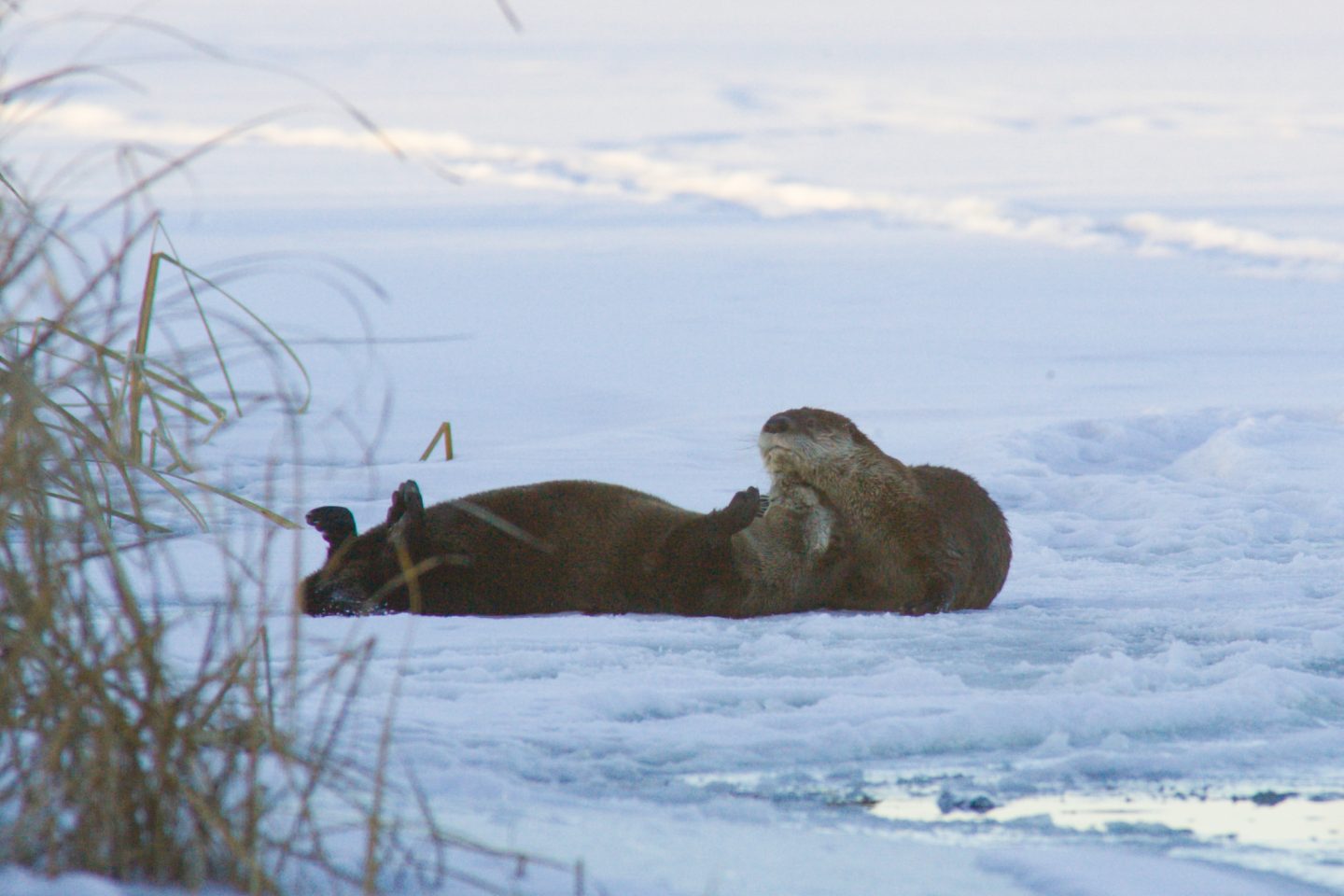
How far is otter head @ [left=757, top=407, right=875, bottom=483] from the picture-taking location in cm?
455

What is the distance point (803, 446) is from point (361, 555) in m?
1.26

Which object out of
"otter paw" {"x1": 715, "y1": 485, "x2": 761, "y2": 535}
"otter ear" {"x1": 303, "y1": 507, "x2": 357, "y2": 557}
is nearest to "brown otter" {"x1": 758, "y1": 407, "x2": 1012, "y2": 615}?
"otter paw" {"x1": 715, "y1": 485, "x2": 761, "y2": 535}

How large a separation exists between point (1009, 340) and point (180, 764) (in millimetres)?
9973

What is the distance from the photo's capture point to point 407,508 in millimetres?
3881

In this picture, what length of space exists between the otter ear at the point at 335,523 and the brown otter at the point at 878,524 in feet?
3.33

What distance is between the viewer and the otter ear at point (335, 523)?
3.94 meters

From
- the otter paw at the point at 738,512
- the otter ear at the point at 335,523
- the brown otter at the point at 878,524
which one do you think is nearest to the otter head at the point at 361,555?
the otter ear at the point at 335,523

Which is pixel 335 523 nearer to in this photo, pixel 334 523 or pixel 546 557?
pixel 334 523

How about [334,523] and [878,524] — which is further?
[878,524]

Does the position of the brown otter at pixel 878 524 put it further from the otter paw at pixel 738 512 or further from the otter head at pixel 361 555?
the otter head at pixel 361 555

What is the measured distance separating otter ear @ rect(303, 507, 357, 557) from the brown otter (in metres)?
1.02

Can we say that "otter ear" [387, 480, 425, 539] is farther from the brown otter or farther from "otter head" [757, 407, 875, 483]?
"otter head" [757, 407, 875, 483]

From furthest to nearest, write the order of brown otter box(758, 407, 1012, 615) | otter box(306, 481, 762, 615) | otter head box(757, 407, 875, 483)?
otter head box(757, 407, 875, 483) < brown otter box(758, 407, 1012, 615) < otter box(306, 481, 762, 615)

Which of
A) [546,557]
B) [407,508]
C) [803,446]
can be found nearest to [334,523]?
[407,508]
